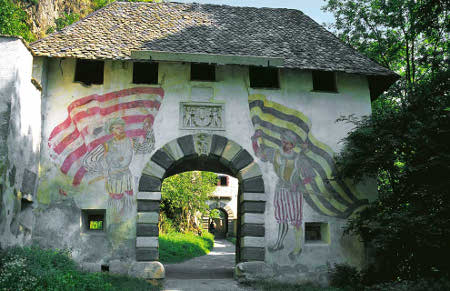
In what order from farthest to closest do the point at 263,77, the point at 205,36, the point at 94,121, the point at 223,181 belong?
the point at 223,181 → the point at 205,36 → the point at 263,77 → the point at 94,121

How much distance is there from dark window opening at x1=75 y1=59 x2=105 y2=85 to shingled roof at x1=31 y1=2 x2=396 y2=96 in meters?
0.59

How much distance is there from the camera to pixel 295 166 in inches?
397

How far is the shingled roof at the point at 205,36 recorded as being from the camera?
1013 cm

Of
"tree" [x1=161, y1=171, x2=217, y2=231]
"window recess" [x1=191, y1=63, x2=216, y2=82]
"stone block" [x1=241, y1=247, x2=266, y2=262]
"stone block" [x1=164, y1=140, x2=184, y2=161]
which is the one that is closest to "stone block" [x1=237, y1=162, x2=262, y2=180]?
"stone block" [x1=164, y1=140, x2=184, y2=161]

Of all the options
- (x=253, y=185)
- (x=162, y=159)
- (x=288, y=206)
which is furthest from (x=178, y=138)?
(x=288, y=206)

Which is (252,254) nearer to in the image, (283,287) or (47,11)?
(283,287)

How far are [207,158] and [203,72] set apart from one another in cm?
243

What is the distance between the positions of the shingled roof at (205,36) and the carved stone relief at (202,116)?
1.47m

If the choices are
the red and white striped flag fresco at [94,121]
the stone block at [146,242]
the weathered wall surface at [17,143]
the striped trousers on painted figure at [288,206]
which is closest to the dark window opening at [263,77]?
the red and white striped flag fresco at [94,121]

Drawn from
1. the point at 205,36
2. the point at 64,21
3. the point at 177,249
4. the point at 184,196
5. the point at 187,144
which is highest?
the point at 64,21

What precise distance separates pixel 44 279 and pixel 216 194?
92.5 feet

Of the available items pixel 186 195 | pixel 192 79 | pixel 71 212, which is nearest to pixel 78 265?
pixel 71 212

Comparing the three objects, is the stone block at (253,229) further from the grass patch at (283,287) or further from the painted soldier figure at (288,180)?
the grass patch at (283,287)

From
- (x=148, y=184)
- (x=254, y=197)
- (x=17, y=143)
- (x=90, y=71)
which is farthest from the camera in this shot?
(x=90, y=71)
